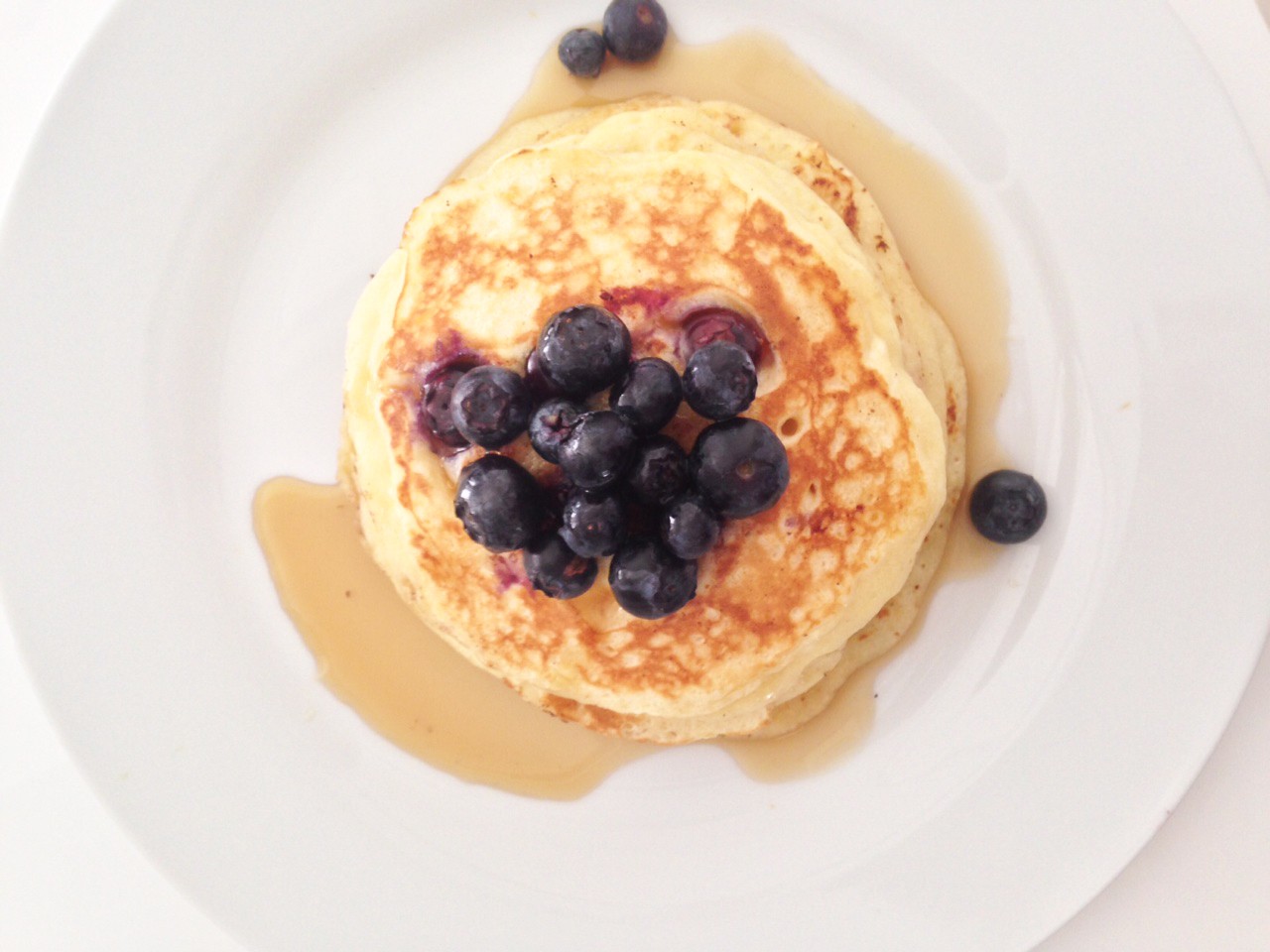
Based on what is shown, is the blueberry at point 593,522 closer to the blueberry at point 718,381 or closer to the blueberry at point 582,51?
the blueberry at point 718,381

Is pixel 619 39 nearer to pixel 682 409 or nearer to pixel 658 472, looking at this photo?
pixel 682 409

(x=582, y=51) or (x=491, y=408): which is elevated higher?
(x=582, y=51)

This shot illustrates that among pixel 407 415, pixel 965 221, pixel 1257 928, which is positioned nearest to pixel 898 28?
pixel 965 221

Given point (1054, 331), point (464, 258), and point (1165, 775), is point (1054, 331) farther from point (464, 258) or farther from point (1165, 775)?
point (464, 258)

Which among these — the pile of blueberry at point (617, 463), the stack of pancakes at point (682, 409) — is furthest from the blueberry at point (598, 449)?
the stack of pancakes at point (682, 409)

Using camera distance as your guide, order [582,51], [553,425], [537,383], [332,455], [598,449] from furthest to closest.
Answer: [332,455], [582,51], [537,383], [553,425], [598,449]

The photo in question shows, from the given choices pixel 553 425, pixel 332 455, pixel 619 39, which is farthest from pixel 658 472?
pixel 619 39

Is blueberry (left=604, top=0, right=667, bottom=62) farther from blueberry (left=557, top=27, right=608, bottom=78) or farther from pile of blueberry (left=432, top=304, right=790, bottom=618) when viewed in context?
pile of blueberry (left=432, top=304, right=790, bottom=618)
